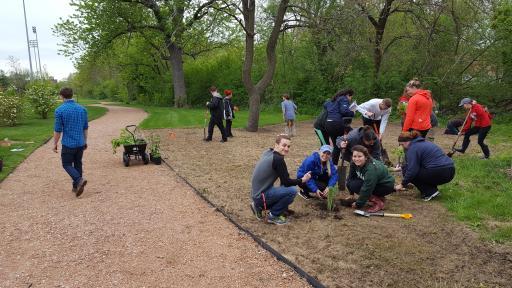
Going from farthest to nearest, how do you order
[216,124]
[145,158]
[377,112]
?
[216,124] → [145,158] → [377,112]

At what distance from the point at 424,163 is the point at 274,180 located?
2.32 meters

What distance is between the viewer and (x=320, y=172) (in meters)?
5.86

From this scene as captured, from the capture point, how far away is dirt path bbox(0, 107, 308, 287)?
3841 mm

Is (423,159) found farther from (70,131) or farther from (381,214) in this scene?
A: (70,131)

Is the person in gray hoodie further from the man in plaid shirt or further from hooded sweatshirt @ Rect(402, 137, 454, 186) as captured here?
the man in plaid shirt

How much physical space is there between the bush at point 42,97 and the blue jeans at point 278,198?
18574mm

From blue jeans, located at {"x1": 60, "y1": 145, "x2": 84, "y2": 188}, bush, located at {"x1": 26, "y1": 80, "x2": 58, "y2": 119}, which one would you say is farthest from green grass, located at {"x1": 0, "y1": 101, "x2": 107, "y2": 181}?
blue jeans, located at {"x1": 60, "y1": 145, "x2": 84, "y2": 188}

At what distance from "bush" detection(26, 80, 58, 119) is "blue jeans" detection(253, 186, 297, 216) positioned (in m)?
18.6

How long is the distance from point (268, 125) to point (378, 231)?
12905 mm

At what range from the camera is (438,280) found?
3623 mm

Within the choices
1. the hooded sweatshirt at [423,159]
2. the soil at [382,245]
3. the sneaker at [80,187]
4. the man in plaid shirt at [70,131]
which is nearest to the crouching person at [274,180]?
the soil at [382,245]

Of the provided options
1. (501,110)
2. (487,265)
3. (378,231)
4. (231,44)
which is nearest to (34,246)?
(378,231)

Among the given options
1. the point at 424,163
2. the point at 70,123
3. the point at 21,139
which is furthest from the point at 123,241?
the point at 21,139

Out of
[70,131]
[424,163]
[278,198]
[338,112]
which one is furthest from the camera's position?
[338,112]
